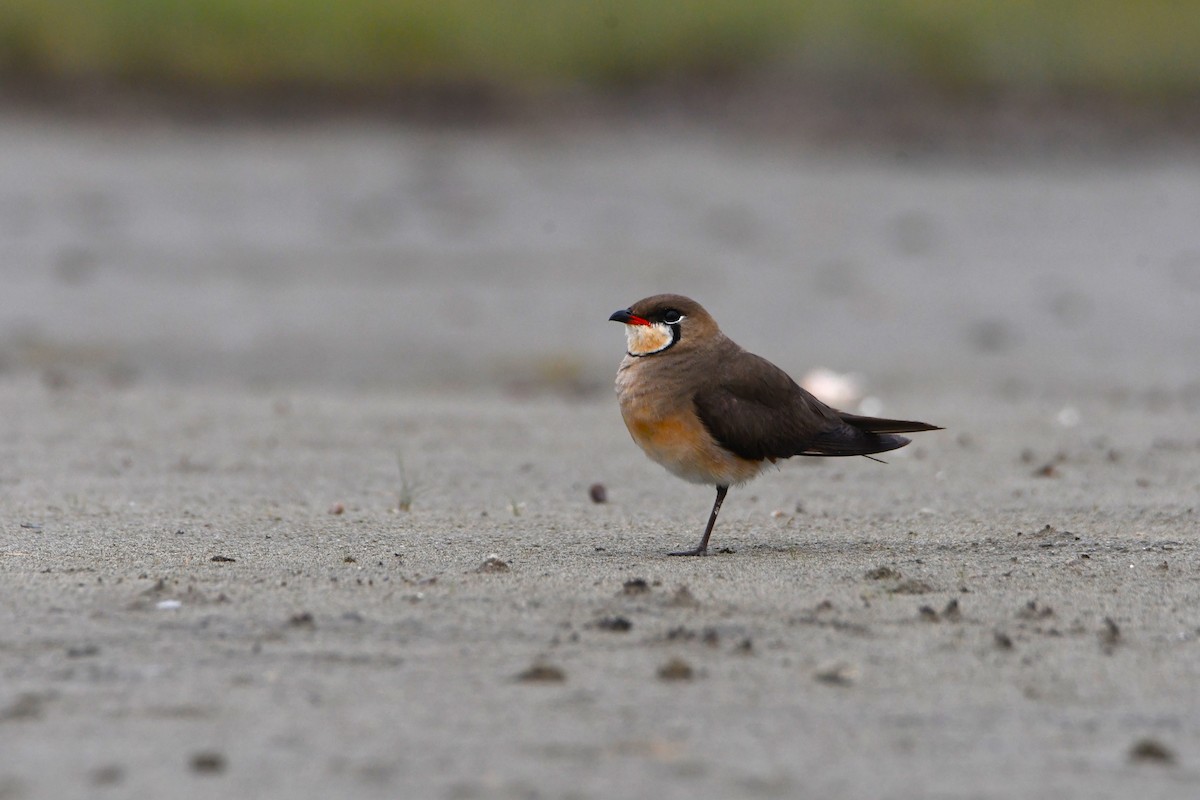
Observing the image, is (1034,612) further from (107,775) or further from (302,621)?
(107,775)

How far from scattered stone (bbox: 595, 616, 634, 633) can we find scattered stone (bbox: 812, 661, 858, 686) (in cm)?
49

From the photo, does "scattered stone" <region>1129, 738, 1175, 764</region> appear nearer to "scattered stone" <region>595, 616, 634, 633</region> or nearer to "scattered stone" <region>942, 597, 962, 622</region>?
"scattered stone" <region>942, 597, 962, 622</region>

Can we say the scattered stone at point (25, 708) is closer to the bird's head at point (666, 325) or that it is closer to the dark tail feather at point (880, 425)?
the bird's head at point (666, 325)

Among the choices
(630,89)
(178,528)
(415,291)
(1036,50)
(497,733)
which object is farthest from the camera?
(1036,50)

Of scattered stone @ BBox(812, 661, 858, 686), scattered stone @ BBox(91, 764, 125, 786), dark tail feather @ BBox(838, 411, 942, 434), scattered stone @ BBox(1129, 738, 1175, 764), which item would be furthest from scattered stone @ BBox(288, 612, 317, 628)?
dark tail feather @ BBox(838, 411, 942, 434)

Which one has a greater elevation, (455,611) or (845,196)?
(845,196)

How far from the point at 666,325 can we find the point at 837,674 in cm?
221

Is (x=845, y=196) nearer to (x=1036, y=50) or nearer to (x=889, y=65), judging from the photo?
(x=889, y=65)

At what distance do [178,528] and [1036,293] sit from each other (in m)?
8.16

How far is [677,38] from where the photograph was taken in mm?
15227

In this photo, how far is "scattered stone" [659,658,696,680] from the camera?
3.43 m

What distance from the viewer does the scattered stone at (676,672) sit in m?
3.43

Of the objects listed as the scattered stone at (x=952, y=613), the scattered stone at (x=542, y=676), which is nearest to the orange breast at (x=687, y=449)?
the scattered stone at (x=952, y=613)

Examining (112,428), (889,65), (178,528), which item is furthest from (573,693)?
(889,65)
